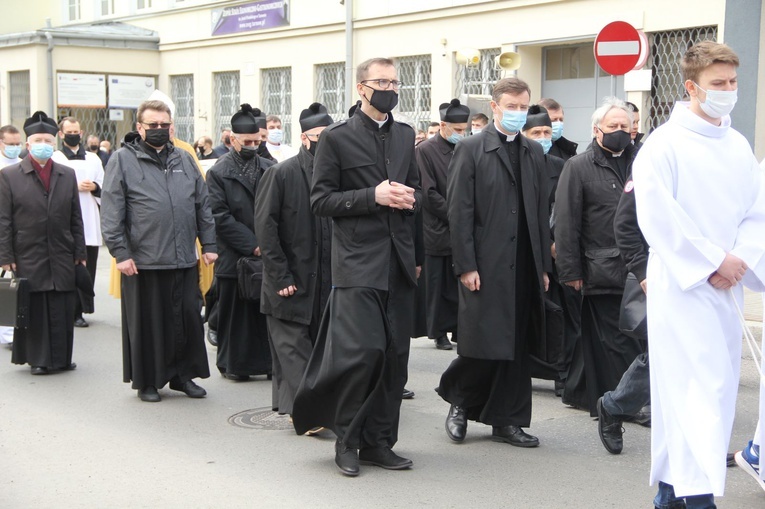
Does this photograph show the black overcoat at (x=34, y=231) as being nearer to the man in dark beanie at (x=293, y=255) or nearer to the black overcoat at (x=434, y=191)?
Answer: the man in dark beanie at (x=293, y=255)

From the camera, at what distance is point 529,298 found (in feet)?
22.3

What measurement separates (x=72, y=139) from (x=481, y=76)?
28.6ft

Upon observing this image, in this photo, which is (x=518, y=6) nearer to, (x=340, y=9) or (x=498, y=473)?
(x=340, y=9)

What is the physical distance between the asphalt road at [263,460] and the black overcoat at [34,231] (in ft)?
3.60

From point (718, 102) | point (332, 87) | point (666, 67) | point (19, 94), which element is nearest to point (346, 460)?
point (718, 102)

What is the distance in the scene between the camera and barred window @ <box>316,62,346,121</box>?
23.3 m

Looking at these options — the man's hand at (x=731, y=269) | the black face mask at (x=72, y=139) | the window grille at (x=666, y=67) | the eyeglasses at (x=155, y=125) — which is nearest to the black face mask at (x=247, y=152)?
the eyeglasses at (x=155, y=125)

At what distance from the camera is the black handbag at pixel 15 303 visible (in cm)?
873

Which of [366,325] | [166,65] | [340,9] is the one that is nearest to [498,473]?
[366,325]

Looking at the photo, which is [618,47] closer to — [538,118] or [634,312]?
[538,118]

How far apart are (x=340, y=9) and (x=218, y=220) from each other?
1477 cm

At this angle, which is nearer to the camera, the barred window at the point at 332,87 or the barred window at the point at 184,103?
the barred window at the point at 332,87

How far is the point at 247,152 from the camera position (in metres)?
8.92

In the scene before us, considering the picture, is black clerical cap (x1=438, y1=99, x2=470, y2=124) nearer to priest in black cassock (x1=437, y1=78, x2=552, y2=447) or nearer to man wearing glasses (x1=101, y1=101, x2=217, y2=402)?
man wearing glasses (x1=101, y1=101, x2=217, y2=402)
